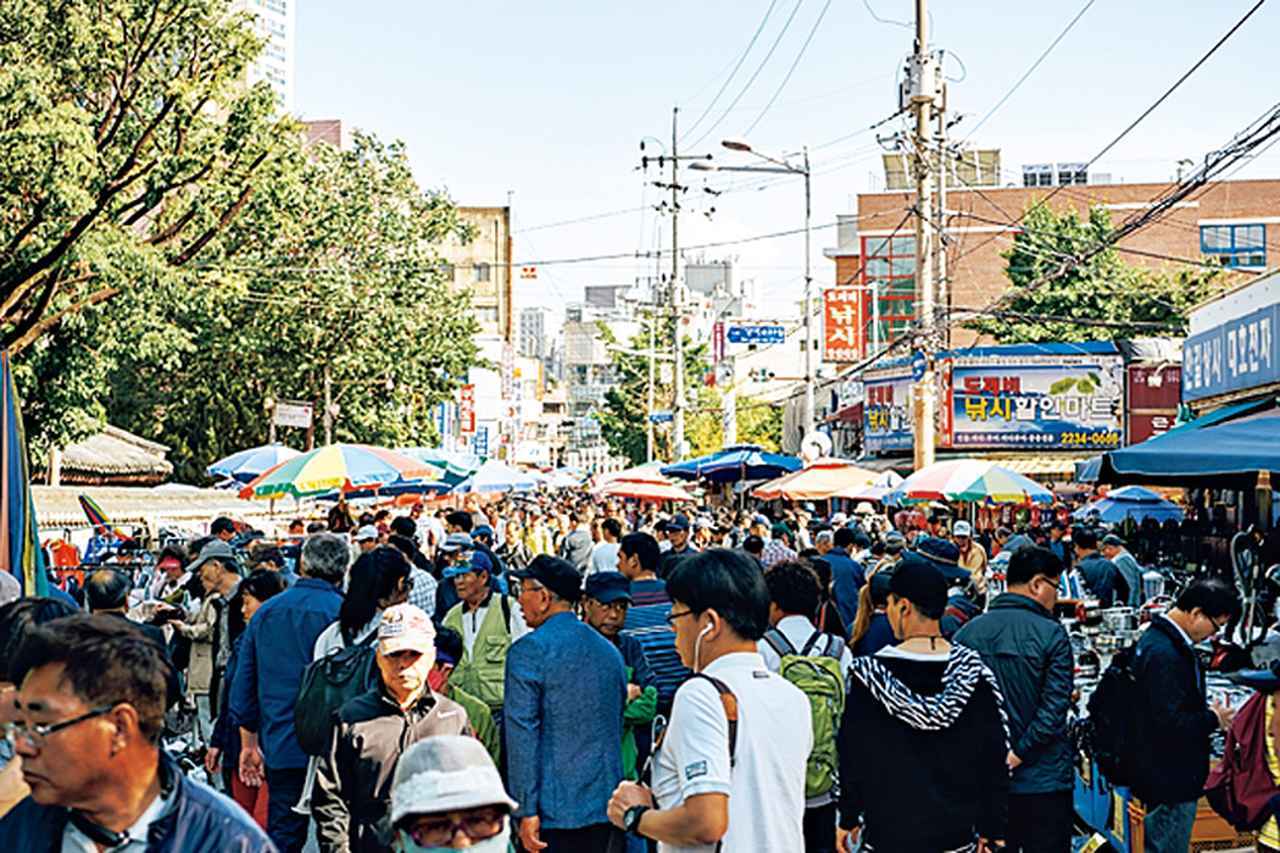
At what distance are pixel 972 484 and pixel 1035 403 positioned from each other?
19.2 metres

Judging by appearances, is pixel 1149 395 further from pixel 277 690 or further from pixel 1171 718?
pixel 277 690

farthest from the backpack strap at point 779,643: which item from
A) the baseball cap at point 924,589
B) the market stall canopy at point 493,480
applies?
the market stall canopy at point 493,480

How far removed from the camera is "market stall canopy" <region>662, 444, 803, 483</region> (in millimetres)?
25844

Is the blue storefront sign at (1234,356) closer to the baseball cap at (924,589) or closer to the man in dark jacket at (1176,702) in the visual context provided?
the man in dark jacket at (1176,702)

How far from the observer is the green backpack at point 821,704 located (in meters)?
6.13

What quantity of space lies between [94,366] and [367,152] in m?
20.6

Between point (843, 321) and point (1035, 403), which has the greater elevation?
point (843, 321)

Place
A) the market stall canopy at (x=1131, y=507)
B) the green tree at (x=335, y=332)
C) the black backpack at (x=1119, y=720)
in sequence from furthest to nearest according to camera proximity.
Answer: the green tree at (x=335, y=332) < the market stall canopy at (x=1131, y=507) < the black backpack at (x=1119, y=720)

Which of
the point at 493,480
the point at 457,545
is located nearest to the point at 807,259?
the point at 493,480

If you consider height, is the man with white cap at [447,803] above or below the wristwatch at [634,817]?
above

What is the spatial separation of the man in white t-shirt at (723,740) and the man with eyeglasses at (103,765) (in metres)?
1.46

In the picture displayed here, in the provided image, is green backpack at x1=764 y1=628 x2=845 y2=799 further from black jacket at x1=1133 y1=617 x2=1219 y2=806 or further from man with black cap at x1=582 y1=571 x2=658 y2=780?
black jacket at x1=1133 y1=617 x2=1219 y2=806

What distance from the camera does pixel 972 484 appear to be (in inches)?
704

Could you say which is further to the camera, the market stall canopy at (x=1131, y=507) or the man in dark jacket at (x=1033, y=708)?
→ the market stall canopy at (x=1131, y=507)
